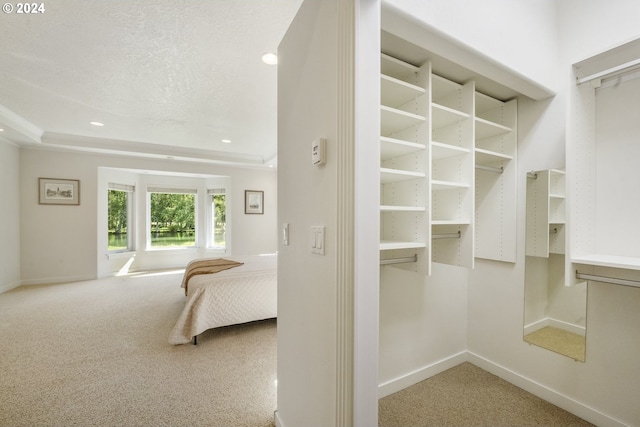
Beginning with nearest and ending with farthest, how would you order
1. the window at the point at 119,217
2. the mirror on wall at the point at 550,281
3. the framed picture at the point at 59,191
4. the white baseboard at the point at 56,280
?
the mirror on wall at the point at 550,281
the white baseboard at the point at 56,280
the framed picture at the point at 59,191
the window at the point at 119,217

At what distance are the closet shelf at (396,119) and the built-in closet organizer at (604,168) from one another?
930mm

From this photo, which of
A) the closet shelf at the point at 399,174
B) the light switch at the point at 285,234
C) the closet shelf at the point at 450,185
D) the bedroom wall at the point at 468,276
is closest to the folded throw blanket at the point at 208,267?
the light switch at the point at 285,234

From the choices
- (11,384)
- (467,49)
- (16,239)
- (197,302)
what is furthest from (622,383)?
(16,239)

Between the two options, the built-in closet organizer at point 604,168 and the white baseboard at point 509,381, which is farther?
the white baseboard at point 509,381

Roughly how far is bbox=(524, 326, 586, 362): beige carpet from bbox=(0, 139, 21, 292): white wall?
6.78m

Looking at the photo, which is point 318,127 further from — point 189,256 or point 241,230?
point 189,256

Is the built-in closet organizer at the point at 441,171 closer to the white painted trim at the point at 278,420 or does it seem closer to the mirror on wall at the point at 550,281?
the mirror on wall at the point at 550,281

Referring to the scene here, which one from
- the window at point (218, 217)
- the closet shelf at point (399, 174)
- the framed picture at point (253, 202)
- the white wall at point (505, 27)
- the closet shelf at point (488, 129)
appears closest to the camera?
the white wall at point (505, 27)

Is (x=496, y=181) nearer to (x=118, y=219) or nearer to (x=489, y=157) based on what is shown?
(x=489, y=157)

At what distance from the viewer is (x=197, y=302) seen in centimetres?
265

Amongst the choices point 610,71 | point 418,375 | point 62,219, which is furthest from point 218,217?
point 610,71

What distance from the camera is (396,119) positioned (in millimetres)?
1569

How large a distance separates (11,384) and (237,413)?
5.89 feet

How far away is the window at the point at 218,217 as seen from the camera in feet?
20.9
